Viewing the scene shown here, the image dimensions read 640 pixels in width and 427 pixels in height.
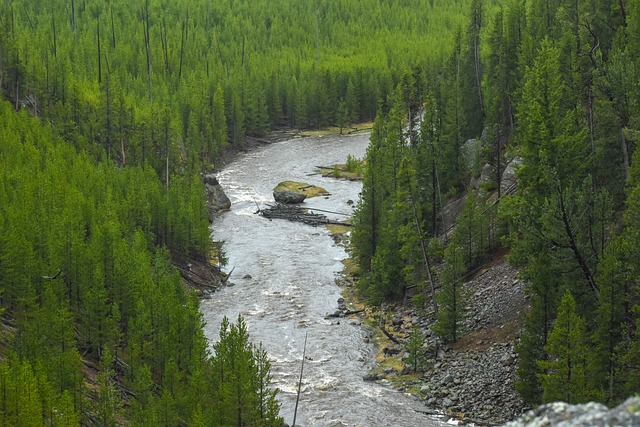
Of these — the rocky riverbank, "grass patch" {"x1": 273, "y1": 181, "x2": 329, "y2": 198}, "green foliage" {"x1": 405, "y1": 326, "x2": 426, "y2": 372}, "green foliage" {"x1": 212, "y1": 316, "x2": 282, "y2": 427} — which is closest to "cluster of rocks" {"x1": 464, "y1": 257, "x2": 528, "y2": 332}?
the rocky riverbank

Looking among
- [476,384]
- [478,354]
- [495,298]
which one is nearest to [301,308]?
[495,298]

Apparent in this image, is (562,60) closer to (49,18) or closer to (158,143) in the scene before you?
(158,143)

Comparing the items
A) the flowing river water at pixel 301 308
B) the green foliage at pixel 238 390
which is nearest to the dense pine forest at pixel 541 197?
the flowing river water at pixel 301 308

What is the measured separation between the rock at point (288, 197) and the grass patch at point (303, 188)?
10.3 ft

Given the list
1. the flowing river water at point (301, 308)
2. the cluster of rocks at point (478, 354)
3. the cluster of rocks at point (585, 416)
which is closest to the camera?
the cluster of rocks at point (585, 416)

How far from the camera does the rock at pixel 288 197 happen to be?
9769 centimetres

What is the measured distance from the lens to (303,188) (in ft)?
343

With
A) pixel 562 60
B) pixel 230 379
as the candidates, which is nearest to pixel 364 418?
pixel 230 379

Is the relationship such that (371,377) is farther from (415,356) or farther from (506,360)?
(506,360)

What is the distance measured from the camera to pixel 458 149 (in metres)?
Result: 79.2

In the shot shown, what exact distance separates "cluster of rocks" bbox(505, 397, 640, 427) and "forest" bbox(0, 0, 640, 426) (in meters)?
26.1

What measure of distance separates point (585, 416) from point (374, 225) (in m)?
60.6

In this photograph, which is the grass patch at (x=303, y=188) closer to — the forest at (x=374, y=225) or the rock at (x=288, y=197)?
the rock at (x=288, y=197)

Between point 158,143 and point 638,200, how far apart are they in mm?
74919
